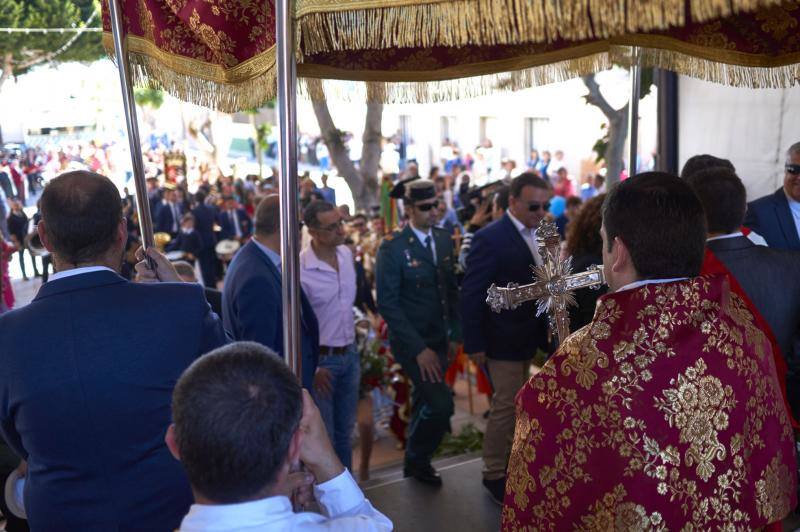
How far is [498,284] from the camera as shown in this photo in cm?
446

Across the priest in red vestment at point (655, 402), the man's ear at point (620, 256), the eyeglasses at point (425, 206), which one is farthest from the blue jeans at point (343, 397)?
the man's ear at point (620, 256)

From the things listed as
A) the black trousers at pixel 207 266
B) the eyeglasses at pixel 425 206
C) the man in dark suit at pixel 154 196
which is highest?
the eyeglasses at pixel 425 206

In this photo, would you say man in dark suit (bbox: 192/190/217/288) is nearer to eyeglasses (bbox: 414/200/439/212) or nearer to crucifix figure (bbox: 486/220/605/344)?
eyeglasses (bbox: 414/200/439/212)

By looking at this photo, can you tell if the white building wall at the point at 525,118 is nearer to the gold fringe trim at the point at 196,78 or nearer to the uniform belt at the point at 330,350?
the uniform belt at the point at 330,350

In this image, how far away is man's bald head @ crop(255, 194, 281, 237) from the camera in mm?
4180

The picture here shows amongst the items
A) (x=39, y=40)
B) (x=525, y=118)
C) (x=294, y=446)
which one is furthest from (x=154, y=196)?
(x=294, y=446)

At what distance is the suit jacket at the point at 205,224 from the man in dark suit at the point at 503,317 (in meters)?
A: 10.7

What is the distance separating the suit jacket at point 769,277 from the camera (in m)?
3.20

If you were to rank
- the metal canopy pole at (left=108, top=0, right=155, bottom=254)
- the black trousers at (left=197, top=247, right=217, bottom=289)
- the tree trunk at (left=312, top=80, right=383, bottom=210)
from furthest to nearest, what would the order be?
the black trousers at (left=197, top=247, right=217, bottom=289) → the tree trunk at (left=312, top=80, right=383, bottom=210) → the metal canopy pole at (left=108, top=0, right=155, bottom=254)

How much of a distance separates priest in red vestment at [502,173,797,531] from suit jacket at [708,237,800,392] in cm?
107

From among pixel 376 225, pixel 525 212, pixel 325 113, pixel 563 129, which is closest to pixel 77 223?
pixel 525 212

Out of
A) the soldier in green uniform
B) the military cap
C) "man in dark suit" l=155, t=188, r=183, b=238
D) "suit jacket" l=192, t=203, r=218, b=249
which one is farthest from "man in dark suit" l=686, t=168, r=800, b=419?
"man in dark suit" l=155, t=188, r=183, b=238

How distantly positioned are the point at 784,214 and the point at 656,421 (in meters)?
3.04

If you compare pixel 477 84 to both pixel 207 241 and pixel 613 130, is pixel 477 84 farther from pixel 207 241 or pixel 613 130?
pixel 207 241
